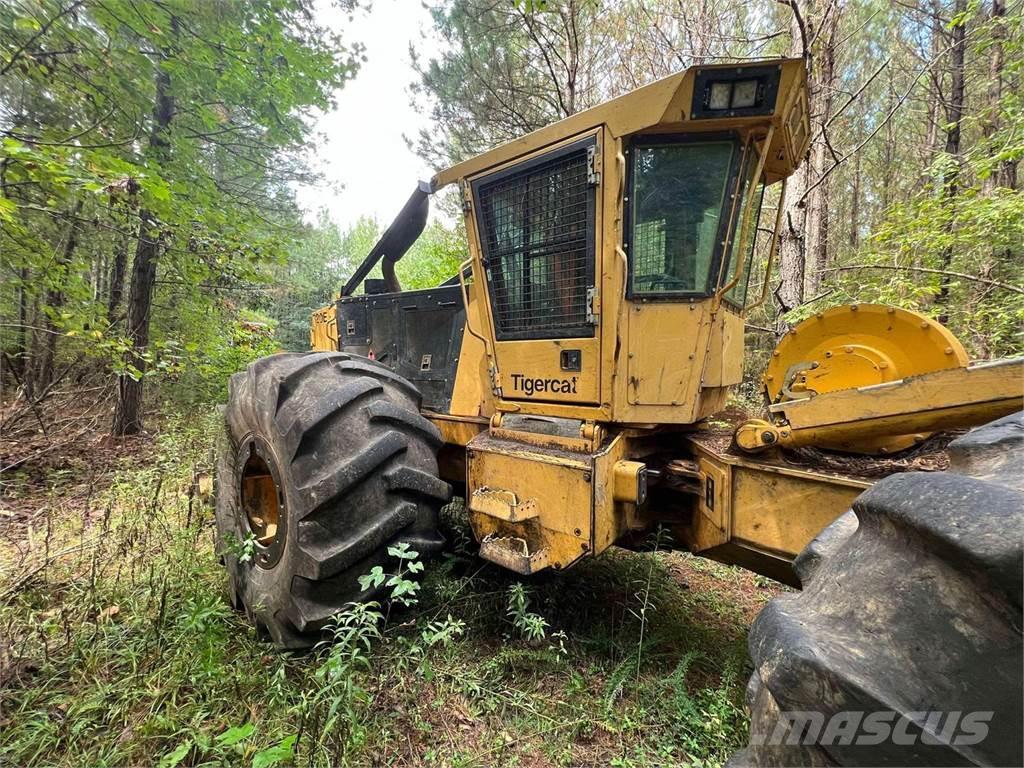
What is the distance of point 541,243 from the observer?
229cm

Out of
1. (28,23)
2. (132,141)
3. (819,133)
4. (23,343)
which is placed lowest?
(23,343)

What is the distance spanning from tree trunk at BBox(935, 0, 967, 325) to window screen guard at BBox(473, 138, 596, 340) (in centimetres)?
645

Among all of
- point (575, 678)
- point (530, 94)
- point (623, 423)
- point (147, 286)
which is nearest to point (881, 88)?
point (530, 94)

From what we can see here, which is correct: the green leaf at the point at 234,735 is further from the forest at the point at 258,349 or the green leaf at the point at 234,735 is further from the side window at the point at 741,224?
the side window at the point at 741,224

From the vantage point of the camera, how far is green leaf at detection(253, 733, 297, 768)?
4.80 feet

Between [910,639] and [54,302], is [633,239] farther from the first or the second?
[54,302]

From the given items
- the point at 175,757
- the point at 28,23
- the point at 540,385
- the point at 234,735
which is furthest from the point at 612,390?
the point at 28,23

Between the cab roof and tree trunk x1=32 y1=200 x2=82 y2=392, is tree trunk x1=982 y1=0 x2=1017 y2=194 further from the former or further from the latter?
tree trunk x1=32 y1=200 x2=82 y2=392

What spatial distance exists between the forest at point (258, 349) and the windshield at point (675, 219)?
161cm

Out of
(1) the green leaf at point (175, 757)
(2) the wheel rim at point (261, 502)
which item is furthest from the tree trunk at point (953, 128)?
(1) the green leaf at point (175, 757)

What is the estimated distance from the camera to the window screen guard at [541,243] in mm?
2121

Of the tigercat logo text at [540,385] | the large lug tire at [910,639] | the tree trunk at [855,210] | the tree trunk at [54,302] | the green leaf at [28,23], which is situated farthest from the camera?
the tree trunk at [855,210]

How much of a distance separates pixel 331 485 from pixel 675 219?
1.81m

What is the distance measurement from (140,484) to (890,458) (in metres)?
5.21
